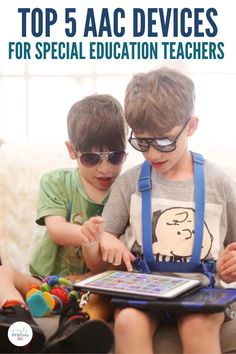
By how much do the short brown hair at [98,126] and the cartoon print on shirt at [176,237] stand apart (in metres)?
0.20

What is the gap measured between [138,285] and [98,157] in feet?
1.06

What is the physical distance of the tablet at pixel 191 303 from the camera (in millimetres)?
1045

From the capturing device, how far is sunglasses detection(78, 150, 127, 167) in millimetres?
1352

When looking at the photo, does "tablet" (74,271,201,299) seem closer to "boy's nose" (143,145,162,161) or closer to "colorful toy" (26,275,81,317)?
"colorful toy" (26,275,81,317)

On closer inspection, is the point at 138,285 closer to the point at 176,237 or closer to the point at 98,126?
the point at 176,237

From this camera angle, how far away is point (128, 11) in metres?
1.44

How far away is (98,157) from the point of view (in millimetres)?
1353

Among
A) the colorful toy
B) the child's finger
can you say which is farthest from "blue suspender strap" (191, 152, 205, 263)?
the colorful toy

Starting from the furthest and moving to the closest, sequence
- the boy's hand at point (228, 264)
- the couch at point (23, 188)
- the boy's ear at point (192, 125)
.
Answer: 1. the couch at point (23, 188)
2. the boy's ear at point (192, 125)
3. the boy's hand at point (228, 264)

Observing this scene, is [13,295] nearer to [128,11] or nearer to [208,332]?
[208,332]

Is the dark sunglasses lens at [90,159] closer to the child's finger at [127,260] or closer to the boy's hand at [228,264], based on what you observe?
the child's finger at [127,260]

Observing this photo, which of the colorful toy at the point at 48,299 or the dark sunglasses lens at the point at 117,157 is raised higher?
the dark sunglasses lens at the point at 117,157

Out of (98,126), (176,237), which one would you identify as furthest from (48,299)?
(98,126)

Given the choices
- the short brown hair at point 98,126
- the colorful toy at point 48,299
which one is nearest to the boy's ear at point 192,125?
the short brown hair at point 98,126
